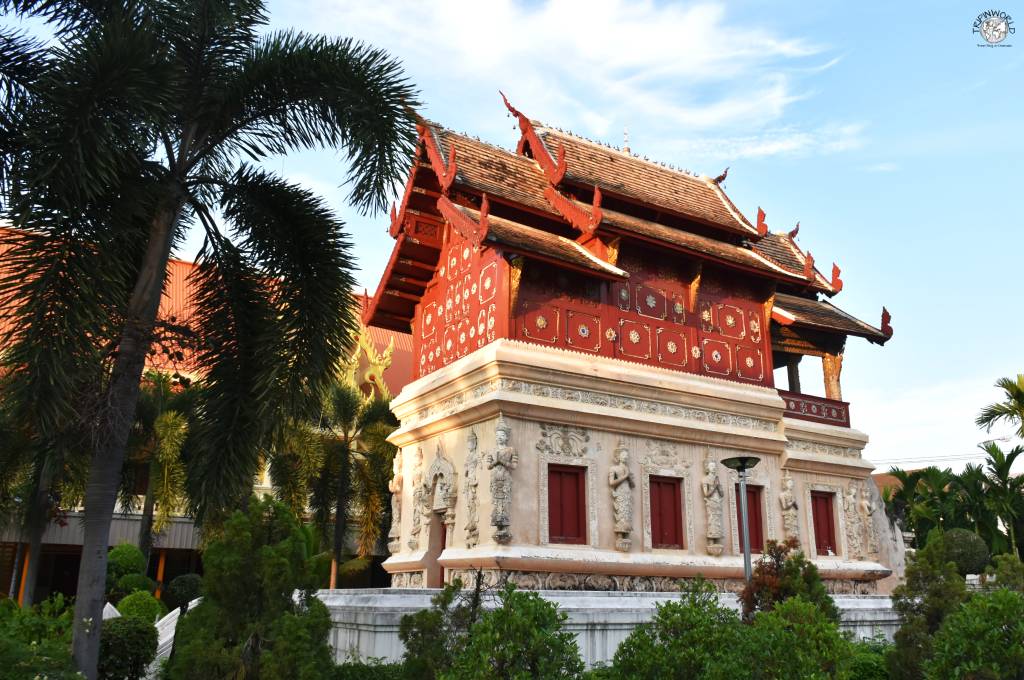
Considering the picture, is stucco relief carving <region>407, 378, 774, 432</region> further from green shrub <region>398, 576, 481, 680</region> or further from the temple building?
green shrub <region>398, 576, 481, 680</region>

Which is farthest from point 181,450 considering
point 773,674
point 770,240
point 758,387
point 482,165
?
point 773,674

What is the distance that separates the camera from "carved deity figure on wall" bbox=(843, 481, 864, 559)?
19500 millimetres

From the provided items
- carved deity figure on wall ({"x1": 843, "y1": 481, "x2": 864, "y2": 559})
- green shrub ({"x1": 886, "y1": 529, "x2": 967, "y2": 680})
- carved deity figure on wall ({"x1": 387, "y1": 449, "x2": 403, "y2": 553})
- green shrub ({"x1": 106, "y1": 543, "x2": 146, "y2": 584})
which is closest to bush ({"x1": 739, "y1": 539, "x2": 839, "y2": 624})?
green shrub ({"x1": 886, "y1": 529, "x2": 967, "y2": 680})

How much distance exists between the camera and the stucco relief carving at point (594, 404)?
15539mm

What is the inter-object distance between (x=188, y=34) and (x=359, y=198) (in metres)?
2.74

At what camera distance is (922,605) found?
995 centimetres

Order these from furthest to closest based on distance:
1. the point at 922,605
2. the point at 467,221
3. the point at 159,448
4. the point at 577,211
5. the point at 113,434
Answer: the point at 159,448 < the point at 577,211 < the point at 467,221 < the point at 922,605 < the point at 113,434

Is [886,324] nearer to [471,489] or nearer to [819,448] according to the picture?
[819,448]

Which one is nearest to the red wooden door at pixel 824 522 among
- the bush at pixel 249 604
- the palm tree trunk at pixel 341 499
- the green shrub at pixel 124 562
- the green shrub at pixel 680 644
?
the palm tree trunk at pixel 341 499

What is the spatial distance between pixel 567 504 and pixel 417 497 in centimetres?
385

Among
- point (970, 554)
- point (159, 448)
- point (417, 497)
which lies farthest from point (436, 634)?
point (970, 554)

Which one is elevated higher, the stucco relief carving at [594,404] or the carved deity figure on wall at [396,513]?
the stucco relief carving at [594,404]

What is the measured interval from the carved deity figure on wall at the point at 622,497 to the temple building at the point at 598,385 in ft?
0.12

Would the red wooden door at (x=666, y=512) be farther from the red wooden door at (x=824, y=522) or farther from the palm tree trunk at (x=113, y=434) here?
the palm tree trunk at (x=113, y=434)
